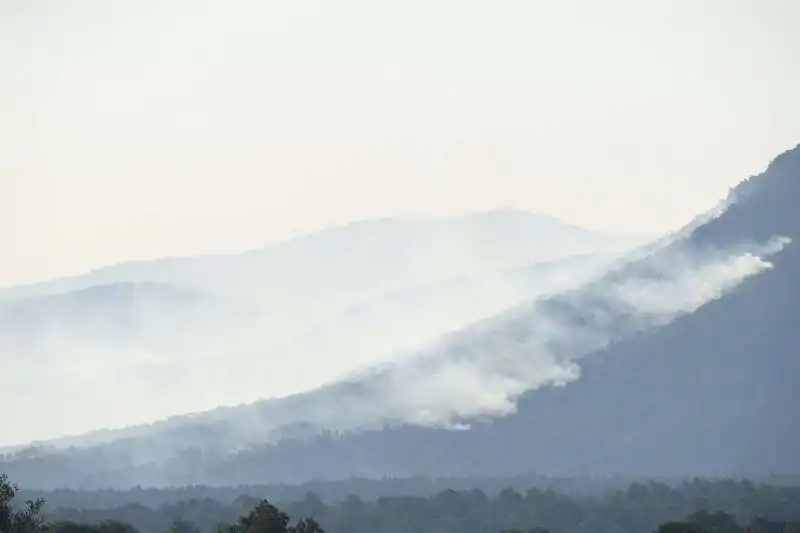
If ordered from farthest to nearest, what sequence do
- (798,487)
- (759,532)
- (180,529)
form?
(798,487), (180,529), (759,532)

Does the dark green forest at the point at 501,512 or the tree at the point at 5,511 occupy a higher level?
Answer: the dark green forest at the point at 501,512

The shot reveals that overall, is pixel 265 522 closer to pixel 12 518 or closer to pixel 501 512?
pixel 12 518

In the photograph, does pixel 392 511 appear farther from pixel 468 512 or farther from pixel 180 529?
pixel 180 529

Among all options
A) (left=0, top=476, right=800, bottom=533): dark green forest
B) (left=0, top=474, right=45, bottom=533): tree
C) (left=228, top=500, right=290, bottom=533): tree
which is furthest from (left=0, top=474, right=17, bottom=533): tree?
(left=0, top=476, right=800, bottom=533): dark green forest

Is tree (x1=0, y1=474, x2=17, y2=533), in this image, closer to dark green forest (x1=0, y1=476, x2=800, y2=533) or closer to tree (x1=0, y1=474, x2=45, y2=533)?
tree (x1=0, y1=474, x2=45, y2=533)

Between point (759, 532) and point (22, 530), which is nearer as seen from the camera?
point (22, 530)

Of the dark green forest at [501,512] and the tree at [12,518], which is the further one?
the dark green forest at [501,512]

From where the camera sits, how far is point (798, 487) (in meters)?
198

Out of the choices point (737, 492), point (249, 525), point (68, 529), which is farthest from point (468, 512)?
point (249, 525)

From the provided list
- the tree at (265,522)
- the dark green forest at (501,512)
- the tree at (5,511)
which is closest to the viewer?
the tree at (5,511)

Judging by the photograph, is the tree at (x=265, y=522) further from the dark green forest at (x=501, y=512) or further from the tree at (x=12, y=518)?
the dark green forest at (x=501, y=512)

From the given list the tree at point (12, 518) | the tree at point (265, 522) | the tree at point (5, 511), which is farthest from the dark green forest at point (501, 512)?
the tree at point (5, 511)

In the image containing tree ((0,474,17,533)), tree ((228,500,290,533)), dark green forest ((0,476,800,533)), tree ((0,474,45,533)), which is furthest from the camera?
dark green forest ((0,476,800,533))

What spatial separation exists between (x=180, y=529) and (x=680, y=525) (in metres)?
43.1
